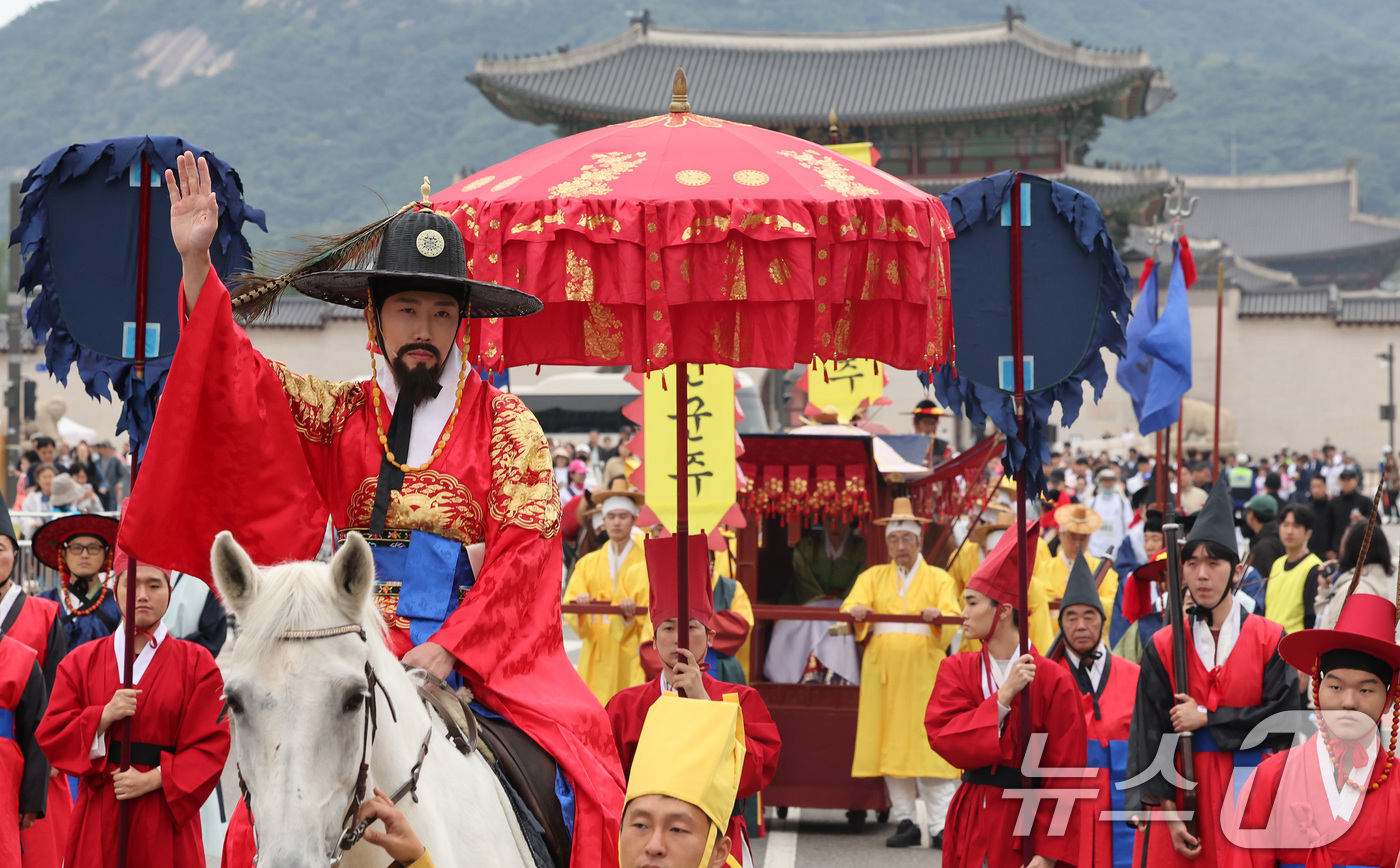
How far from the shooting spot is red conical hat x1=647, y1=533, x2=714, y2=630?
5.25m

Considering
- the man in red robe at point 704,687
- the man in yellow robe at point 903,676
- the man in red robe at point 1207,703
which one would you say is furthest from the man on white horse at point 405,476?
the man in yellow robe at point 903,676

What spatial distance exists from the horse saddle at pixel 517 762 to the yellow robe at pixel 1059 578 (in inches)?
262

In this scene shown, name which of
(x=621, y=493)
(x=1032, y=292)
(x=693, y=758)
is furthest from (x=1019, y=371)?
(x=621, y=493)

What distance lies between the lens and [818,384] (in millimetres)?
11469

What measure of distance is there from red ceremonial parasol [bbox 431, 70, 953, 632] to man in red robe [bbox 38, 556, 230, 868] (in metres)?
1.71

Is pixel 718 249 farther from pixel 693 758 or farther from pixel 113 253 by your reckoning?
pixel 113 253

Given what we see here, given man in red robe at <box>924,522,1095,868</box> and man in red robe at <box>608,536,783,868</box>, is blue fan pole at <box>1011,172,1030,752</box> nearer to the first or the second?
man in red robe at <box>924,522,1095,868</box>

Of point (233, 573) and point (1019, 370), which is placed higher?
point (1019, 370)

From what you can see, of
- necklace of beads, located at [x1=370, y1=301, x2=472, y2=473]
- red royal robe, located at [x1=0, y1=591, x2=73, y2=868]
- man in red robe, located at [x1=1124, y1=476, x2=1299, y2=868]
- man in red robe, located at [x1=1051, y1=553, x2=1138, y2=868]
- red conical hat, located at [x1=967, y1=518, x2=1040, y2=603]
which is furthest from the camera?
man in red robe, located at [x1=1051, y1=553, x2=1138, y2=868]

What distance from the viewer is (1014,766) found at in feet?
18.6

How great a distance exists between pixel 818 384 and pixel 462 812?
8.46 metres

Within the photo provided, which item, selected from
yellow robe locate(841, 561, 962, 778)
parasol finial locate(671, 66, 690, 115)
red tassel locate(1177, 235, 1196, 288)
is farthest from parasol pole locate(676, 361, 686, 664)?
red tassel locate(1177, 235, 1196, 288)

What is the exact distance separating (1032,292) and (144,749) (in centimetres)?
346

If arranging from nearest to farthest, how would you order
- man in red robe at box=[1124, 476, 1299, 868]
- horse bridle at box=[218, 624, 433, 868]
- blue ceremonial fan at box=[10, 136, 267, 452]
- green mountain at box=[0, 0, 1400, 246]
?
horse bridle at box=[218, 624, 433, 868] → blue ceremonial fan at box=[10, 136, 267, 452] → man in red robe at box=[1124, 476, 1299, 868] → green mountain at box=[0, 0, 1400, 246]
